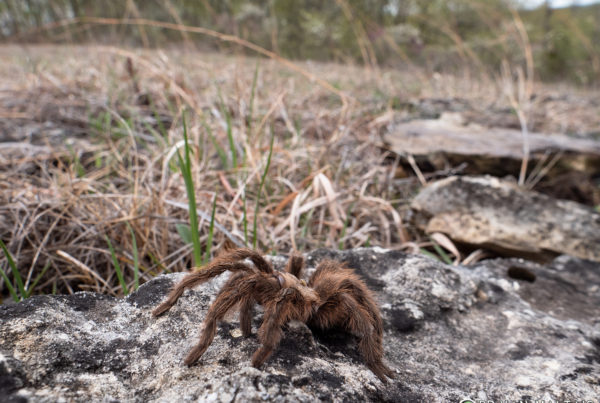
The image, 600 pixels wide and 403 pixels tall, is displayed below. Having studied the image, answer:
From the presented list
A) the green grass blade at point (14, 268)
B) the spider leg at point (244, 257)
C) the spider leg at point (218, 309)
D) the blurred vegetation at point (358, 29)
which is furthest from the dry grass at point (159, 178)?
the spider leg at point (218, 309)

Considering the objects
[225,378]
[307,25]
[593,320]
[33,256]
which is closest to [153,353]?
[225,378]

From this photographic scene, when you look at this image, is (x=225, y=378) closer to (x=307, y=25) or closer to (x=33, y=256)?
(x=33, y=256)

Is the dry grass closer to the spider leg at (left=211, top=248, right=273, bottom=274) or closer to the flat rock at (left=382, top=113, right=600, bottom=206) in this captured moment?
the flat rock at (left=382, top=113, right=600, bottom=206)

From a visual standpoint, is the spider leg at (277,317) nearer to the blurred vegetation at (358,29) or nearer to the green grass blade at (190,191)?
the green grass blade at (190,191)

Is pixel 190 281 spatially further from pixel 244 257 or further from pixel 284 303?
pixel 284 303

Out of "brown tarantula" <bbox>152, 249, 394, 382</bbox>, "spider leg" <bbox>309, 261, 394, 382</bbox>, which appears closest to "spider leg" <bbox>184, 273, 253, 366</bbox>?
"brown tarantula" <bbox>152, 249, 394, 382</bbox>
